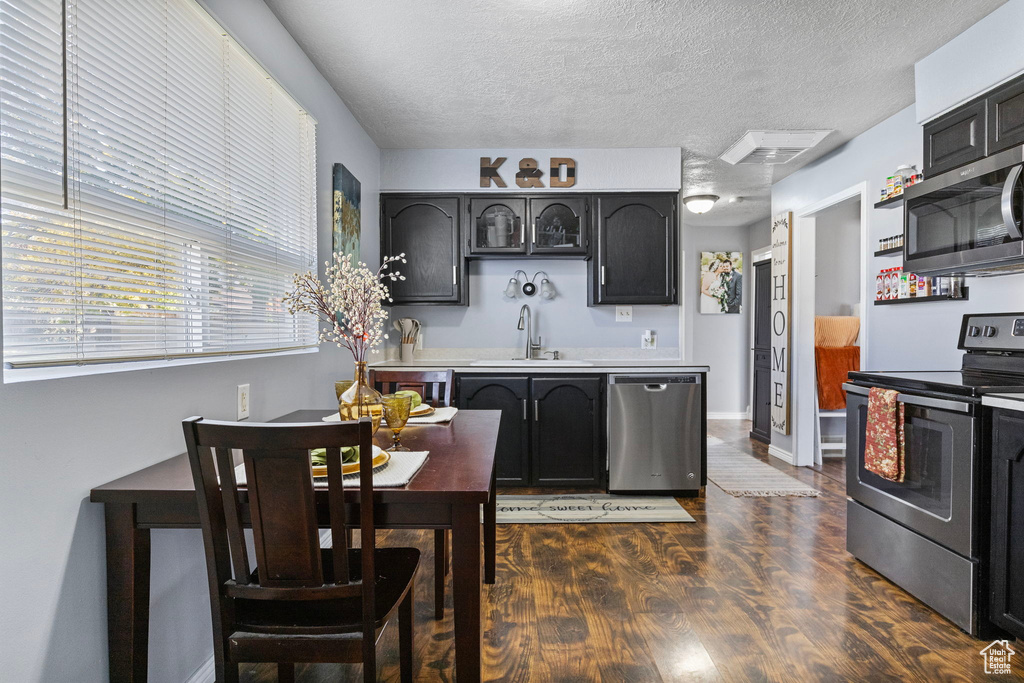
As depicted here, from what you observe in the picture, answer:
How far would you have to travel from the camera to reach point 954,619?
1.99 m

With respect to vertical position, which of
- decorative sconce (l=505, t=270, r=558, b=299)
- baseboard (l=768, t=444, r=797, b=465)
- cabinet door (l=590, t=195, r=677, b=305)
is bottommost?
baseboard (l=768, t=444, r=797, b=465)

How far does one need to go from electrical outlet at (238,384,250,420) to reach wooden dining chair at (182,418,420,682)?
850 millimetres

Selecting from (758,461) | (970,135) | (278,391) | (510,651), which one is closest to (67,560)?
(278,391)

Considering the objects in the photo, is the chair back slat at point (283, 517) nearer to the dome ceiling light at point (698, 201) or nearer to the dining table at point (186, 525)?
the dining table at point (186, 525)

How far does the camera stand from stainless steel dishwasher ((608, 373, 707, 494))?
361cm

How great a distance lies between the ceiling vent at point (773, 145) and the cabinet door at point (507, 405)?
225 centimetres

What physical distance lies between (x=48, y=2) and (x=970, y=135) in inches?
130

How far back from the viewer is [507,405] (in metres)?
3.69

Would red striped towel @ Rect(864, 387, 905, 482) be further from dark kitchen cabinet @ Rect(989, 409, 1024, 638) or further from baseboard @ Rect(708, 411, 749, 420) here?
baseboard @ Rect(708, 411, 749, 420)

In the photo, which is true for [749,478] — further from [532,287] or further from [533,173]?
[533,173]

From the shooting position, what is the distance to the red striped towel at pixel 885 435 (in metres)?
2.22

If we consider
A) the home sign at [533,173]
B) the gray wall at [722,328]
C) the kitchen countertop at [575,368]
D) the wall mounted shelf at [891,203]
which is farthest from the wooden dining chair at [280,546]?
the gray wall at [722,328]

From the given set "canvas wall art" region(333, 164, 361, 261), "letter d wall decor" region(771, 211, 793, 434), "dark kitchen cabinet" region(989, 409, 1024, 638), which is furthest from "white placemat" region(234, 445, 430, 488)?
"letter d wall decor" region(771, 211, 793, 434)

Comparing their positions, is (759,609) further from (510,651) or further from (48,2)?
(48,2)
